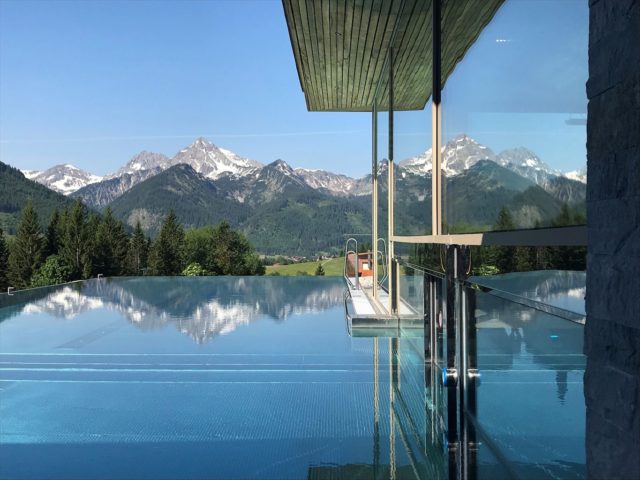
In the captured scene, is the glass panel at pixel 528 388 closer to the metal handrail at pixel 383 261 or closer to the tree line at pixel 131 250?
the metal handrail at pixel 383 261

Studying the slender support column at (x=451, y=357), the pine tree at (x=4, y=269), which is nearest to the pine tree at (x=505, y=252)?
the slender support column at (x=451, y=357)

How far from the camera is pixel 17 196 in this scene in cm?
6300

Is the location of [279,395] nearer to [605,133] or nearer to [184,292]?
[605,133]

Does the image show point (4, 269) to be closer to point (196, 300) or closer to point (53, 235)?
point (53, 235)

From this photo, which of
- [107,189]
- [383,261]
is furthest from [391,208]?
[107,189]

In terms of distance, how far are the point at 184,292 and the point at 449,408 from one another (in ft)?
27.6

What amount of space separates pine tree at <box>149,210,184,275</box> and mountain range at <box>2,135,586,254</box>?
20.3 feet

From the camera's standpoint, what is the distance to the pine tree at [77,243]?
20.5 meters

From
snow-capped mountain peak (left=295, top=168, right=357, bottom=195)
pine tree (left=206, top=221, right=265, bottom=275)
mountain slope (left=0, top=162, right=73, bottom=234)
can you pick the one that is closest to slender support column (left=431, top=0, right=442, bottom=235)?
pine tree (left=206, top=221, right=265, bottom=275)

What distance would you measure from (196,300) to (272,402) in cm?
591

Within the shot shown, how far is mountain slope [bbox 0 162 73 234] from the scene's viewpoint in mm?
54750

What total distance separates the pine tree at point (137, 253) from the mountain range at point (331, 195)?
24.2 feet

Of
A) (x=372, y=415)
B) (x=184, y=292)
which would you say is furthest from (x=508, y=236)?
(x=184, y=292)

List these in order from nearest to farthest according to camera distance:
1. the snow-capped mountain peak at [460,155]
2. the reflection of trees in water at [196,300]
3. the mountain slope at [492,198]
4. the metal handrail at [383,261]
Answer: the mountain slope at [492,198], the snow-capped mountain peak at [460,155], the metal handrail at [383,261], the reflection of trees in water at [196,300]
